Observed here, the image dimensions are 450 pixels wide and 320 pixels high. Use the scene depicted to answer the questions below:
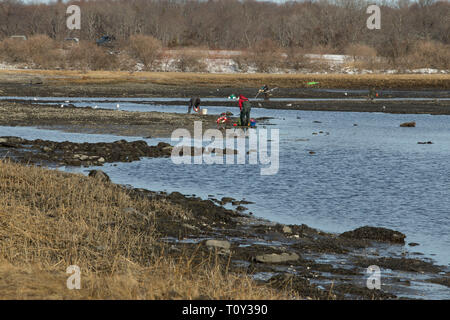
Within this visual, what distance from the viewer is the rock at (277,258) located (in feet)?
35.6

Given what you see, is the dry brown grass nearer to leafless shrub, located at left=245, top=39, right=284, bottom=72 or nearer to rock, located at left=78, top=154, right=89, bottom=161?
rock, located at left=78, top=154, right=89, bottom=161

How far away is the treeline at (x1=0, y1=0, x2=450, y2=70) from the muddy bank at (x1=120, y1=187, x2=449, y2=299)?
325 feet

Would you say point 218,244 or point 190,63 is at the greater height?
point 190,63

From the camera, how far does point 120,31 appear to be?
136 m

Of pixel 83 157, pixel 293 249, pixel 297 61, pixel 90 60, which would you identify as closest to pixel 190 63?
pixel 90 60

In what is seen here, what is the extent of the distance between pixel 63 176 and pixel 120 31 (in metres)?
123

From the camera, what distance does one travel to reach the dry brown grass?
25.4 feet

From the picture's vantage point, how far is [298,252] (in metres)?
11.7

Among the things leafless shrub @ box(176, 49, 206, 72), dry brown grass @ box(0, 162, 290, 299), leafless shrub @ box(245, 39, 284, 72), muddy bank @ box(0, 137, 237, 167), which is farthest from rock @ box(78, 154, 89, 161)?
leafless shrub @ box(245, 39, 284, 72)

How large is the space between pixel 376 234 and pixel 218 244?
3.43m

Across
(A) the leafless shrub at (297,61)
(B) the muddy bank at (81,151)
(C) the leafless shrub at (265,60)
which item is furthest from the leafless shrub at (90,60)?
(B) the muddy bank at (81,151)

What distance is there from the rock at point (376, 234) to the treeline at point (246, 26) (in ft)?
325

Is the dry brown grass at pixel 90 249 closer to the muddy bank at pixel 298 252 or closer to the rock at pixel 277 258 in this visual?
the muddy bank at pixel 298 252

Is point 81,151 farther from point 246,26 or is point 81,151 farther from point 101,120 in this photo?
point 246,26
